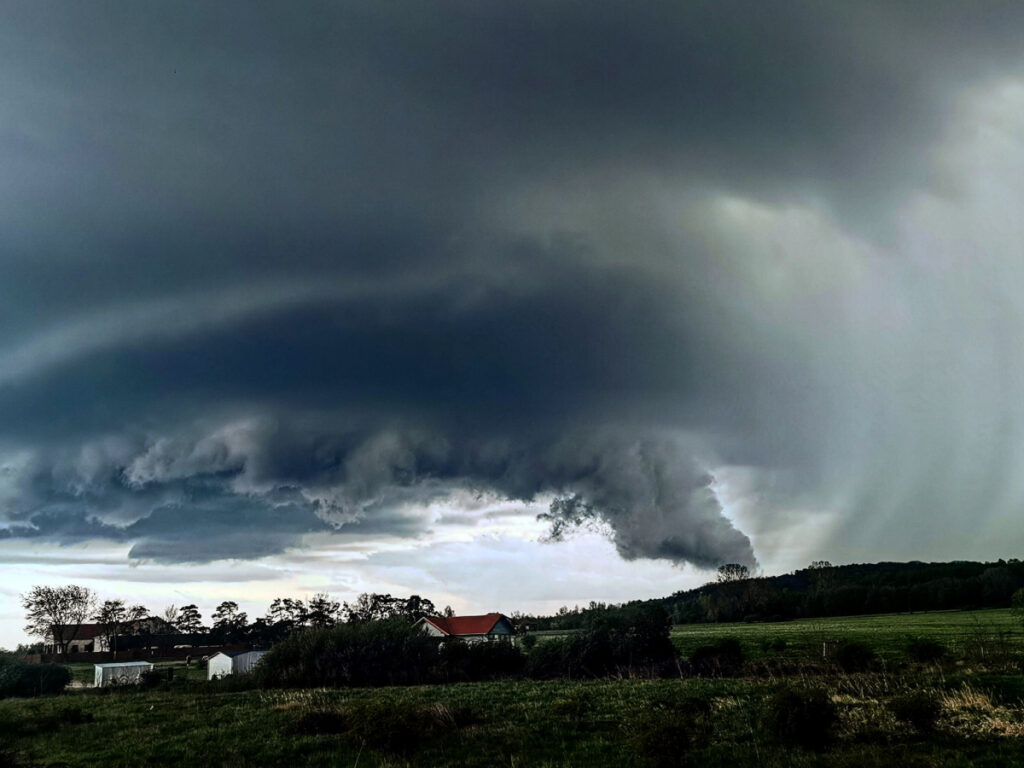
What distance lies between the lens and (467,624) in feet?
356

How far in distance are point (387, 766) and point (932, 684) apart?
22.6 metres

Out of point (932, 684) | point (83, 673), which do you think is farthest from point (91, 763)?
point (83, 673)

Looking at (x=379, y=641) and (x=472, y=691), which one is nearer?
(x=472, y=691)

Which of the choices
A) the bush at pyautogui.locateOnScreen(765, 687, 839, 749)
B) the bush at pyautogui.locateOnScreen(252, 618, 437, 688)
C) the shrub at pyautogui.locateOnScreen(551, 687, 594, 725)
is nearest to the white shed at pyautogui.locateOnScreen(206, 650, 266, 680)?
the bush at pyautogui.locateOnScreen(252, 618, 437, 688)

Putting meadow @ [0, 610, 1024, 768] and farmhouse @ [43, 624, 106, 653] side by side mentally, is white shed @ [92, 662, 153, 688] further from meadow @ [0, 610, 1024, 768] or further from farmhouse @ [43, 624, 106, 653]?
farmhouse @ [43, 624, 106, 653]

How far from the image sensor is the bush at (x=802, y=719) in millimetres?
20734

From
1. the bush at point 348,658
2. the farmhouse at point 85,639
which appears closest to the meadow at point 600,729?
the bush at point 348,658

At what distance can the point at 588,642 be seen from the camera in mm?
63688

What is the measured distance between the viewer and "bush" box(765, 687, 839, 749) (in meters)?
20.7

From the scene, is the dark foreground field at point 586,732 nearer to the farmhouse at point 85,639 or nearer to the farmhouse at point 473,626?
the farmhouse at point 473,626

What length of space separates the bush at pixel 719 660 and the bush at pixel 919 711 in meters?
26.3

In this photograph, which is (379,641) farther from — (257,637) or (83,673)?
(257,637)

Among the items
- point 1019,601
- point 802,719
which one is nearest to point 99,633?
point 1019,601

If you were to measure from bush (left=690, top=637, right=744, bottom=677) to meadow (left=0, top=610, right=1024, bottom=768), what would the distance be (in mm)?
12882
